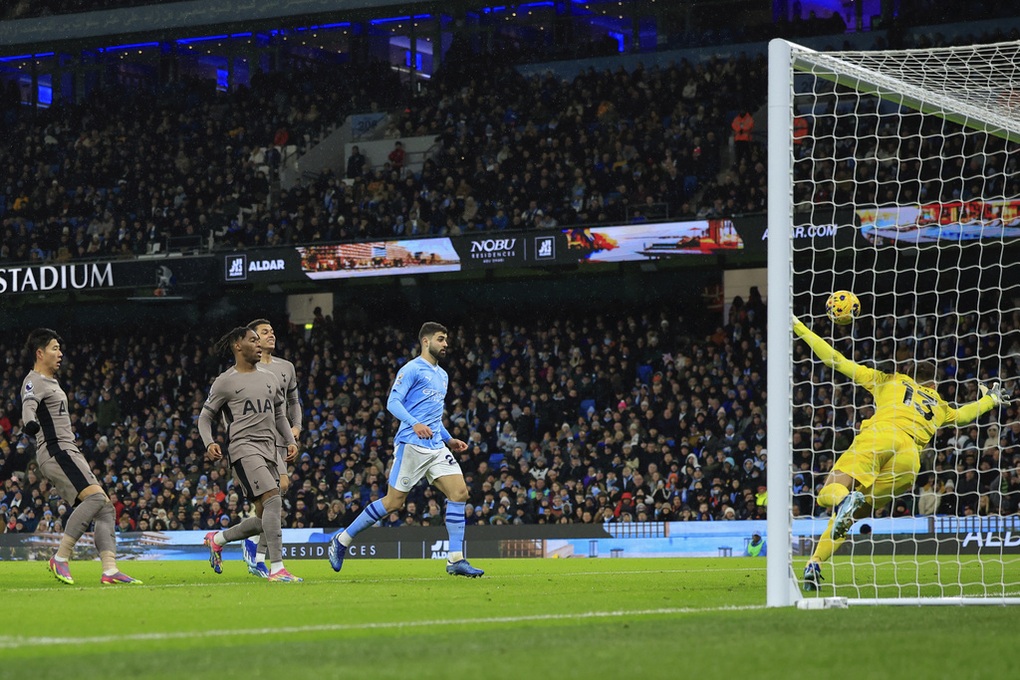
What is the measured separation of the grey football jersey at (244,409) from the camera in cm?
1210

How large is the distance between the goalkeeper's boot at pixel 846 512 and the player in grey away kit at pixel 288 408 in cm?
485

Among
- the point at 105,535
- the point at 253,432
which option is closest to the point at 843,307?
the point at 253,432

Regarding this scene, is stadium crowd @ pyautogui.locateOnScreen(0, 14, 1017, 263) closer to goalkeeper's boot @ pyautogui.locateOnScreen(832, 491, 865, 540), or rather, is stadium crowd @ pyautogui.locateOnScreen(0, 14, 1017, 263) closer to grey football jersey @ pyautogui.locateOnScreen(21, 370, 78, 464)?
goalkeeper's boot @ pyautogui.locateOnScreen(832, 491, 865, 540)

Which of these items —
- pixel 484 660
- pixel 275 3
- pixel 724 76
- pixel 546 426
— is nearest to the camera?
pixel 484 660

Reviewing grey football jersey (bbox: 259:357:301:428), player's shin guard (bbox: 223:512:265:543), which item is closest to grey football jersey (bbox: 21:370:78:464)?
player's shin guard (bbox: 223:512:265:543)

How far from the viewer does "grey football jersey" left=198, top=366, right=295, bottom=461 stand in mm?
12102

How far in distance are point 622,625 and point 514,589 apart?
3.48 m

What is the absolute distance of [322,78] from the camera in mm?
38625

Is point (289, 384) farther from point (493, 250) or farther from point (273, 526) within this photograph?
point (493, 250)

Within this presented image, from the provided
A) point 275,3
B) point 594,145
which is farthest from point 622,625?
point 275,3

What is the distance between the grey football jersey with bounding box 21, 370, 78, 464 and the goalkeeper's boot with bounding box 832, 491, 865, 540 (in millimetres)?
6205

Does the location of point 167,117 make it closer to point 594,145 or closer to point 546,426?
point 594,145

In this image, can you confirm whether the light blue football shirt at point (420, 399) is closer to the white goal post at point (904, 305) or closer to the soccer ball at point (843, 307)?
the white goal post at point (904, 305)

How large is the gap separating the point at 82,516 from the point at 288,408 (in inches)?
84.3
